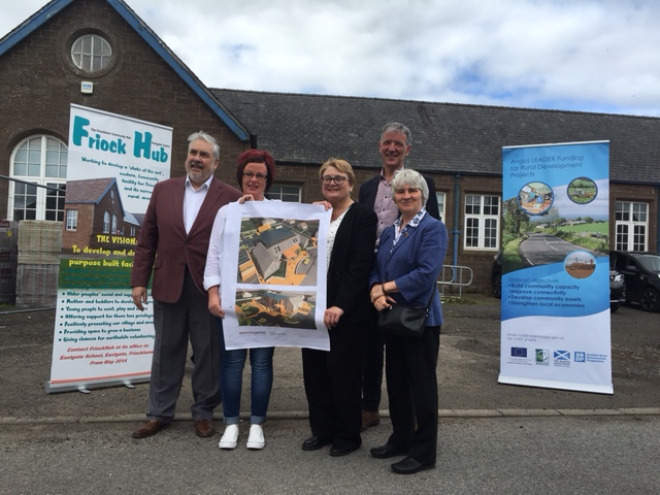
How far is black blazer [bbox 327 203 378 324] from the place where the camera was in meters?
3.44

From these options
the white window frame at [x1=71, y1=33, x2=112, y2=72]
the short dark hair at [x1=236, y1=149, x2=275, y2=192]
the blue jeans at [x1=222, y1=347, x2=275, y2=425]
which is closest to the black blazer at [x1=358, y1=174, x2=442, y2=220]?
the short dark hair at [x1=236, y1=149, x2=275, y2=192]

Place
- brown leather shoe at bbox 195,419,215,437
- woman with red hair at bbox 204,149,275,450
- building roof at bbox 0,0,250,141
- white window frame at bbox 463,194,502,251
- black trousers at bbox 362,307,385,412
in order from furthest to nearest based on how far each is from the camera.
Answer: white window frame at bbox 463,194,502,251 → building roof at bbox 0,0,250,141 → black trousers at bbox 362,307,385,412 → brown leather shoe at bbox 195,419,215,437 → woman with red hair at bbox 204,149,275,450

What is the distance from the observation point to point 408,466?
3.37 metres

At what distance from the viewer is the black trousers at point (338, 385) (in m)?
3.49

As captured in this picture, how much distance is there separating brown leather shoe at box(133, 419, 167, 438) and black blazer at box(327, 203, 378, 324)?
1725 mm

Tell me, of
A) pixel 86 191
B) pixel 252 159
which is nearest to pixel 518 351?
pixel 252 159

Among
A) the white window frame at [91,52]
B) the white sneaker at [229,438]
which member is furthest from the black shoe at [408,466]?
the white window frame at [91,52]

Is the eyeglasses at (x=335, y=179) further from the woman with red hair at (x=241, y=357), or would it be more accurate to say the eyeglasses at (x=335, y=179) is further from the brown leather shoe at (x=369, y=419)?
the brown leather shoe at (x=369, y=419)

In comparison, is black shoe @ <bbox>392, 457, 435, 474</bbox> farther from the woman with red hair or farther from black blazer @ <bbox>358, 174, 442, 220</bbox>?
black blazer @ <bbox>358, 174, 442, 220</bbox>

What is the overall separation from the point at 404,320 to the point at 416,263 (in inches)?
14.8

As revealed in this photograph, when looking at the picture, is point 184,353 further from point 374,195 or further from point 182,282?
point 374,195

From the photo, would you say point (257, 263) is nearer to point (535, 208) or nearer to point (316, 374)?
point (316, 374)

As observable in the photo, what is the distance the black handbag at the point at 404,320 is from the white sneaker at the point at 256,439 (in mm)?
1249

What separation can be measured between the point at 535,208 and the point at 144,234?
4025 mm
